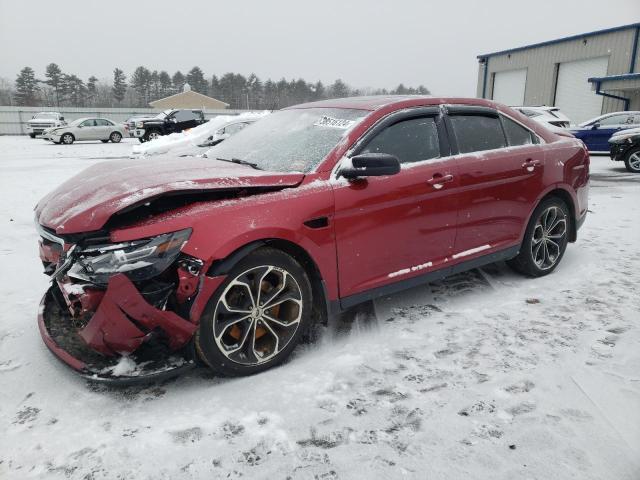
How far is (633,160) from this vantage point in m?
11.6

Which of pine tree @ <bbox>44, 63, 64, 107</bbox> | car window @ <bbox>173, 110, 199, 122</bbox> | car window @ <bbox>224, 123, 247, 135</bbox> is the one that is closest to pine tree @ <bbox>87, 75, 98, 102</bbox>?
pine tree @ <bbox>44, 63, 64, 107</bbox>

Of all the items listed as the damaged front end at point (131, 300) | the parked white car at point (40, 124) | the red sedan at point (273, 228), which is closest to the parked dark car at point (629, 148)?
the red sedan at point (273, 228)

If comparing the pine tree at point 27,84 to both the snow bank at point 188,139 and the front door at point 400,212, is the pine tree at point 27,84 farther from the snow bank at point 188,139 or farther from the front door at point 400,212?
the front door at point 400,212

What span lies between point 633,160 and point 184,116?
1797 centimetres

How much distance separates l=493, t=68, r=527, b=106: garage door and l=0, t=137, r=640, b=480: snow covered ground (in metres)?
28.6

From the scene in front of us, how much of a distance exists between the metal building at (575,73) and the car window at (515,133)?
21616 millimetres

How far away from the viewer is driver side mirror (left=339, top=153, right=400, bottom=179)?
9.04 feet

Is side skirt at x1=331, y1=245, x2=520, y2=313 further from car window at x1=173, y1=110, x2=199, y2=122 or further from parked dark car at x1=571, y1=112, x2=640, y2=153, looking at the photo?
car window at x1=173, y1=110, x2=199, y2=122

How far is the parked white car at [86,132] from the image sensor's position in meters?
24.4

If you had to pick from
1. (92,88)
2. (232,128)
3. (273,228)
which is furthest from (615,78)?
(92,88)

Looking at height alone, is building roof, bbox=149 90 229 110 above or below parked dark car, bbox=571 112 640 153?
above

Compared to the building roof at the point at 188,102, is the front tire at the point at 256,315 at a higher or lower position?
lower

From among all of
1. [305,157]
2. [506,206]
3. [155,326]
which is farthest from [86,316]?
[506,206]

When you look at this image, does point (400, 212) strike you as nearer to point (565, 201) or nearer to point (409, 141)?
point (409, 141)
